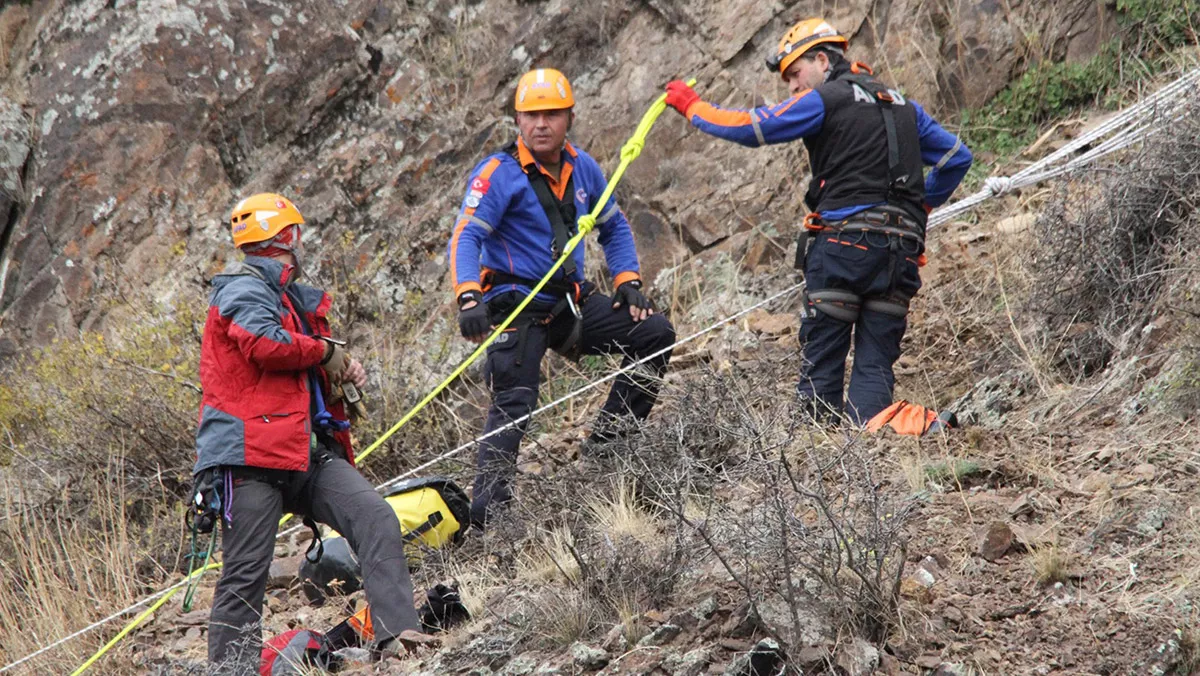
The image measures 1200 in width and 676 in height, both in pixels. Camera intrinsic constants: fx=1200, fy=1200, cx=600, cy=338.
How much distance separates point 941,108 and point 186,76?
5952 millimetres

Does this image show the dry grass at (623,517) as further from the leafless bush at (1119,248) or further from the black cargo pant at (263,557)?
the leafless bush at (1119,248)

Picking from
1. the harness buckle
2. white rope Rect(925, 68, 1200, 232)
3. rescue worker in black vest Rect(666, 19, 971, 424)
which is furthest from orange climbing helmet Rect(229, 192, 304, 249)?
white rope Rect(925, 68, 1200, 232)

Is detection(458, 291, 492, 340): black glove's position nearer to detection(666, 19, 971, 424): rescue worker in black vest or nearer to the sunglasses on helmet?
detection(666, 19, 971, 424): rescue worker in black vest

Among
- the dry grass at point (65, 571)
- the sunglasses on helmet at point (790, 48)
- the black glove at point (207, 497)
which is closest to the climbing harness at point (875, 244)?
the sunglasses on helmet at point (790, 48)

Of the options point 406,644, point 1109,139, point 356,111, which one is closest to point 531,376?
point 406,644

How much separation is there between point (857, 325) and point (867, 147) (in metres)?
0.90

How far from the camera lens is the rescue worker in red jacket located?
4.79 m

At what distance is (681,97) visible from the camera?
243 inches

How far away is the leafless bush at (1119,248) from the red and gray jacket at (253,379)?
3844 mm

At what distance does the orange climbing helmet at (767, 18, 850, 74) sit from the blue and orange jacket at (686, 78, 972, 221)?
0.65ft

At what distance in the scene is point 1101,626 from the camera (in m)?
3.87

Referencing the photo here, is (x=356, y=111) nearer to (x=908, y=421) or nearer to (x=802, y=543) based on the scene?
(x=908, y=421)

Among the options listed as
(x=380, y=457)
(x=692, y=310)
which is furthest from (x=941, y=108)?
(x=380, y=457)

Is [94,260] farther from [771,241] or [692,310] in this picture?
[771,241]
